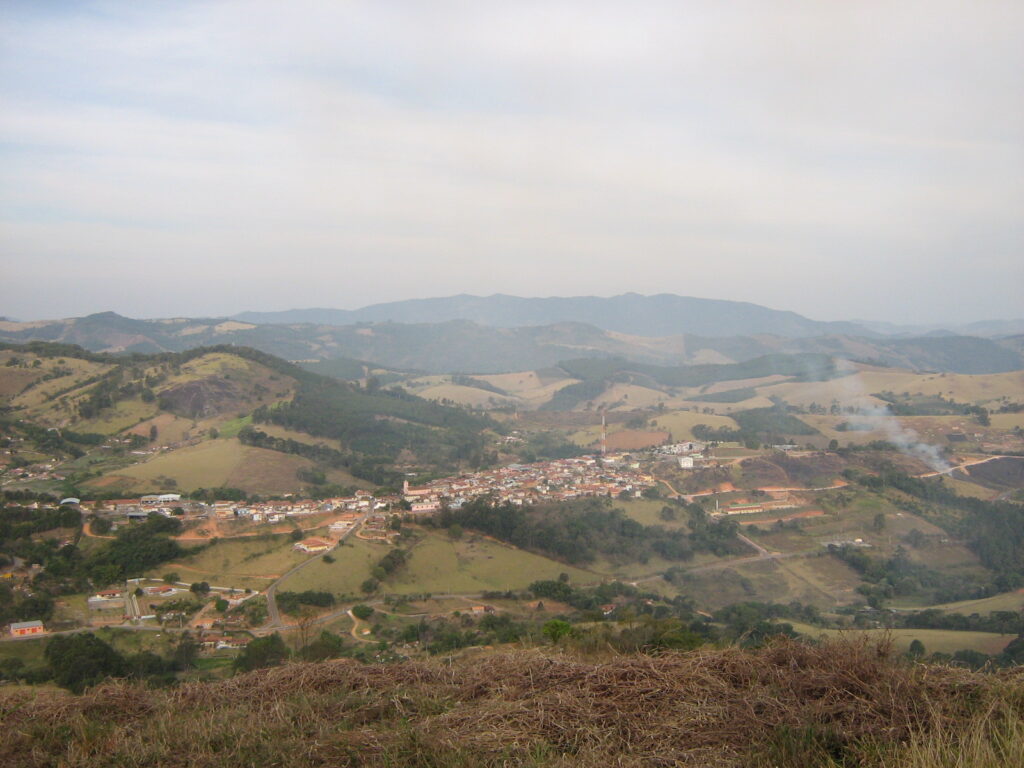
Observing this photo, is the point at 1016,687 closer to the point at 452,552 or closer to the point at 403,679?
the point at 403,679

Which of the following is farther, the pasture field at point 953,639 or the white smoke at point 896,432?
the white smoke at point 896,432

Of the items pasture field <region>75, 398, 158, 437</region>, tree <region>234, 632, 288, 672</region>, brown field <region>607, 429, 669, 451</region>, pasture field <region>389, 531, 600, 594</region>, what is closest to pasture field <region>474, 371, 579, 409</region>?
brown field <region>607, 429, 669, 451</region>

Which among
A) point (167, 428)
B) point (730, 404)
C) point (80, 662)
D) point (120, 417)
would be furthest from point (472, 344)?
point (80, 662)

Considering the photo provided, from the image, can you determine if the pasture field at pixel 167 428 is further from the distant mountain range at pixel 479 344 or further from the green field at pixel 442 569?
the distant mountain range at pixel 479 344

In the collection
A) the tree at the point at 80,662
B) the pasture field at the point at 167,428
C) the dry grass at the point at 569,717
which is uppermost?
the dry grass at the point at 569,717

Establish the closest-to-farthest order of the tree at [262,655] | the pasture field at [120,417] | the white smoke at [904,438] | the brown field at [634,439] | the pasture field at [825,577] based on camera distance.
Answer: the tree at [262,655] < the pasture field at [825,577] < the white smoke at [904,438] < the pasture field at [120,417] < the brown field at [634,439]

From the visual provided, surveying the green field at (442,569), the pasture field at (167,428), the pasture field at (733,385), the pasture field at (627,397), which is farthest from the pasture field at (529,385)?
the green field at (442,569)
